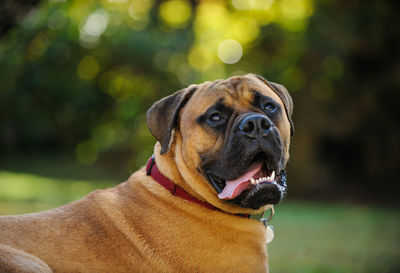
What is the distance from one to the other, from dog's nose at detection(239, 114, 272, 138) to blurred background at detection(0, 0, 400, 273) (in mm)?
7862

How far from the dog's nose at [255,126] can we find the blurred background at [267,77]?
7862 mm

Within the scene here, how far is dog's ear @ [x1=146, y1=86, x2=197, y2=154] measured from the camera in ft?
12.4

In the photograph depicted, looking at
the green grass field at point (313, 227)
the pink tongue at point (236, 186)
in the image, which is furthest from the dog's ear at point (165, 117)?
the green grass field at point (313, 227)

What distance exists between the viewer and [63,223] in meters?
3.51

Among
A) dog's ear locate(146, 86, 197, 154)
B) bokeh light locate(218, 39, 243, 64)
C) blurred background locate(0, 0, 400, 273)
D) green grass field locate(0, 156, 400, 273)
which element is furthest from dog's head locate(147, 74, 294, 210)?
bokeh light locate(218, 39, 243, 64)

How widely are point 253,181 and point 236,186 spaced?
13cm

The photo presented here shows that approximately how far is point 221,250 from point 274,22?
15308mm

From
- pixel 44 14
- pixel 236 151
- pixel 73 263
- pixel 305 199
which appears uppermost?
pixel 44 14

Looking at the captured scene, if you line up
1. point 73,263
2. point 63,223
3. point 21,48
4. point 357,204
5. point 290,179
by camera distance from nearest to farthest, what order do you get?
point 73,263 < point 63,223 < point 21,48 < point 357,204 < point 290,179

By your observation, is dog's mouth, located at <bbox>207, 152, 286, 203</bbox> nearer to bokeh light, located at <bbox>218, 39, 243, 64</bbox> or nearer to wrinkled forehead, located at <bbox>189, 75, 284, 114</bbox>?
wrinkled forehead, located at <bbox>189, 75, 284, 114</bbox>

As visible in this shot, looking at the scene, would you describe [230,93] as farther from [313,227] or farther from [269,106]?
[313,227]

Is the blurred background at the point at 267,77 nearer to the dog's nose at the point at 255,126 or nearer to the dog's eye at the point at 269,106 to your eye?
the dog's eye at the point at 269,106

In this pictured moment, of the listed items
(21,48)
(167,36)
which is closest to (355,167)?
(167,36)

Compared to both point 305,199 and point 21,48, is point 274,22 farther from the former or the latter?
point 21,48
